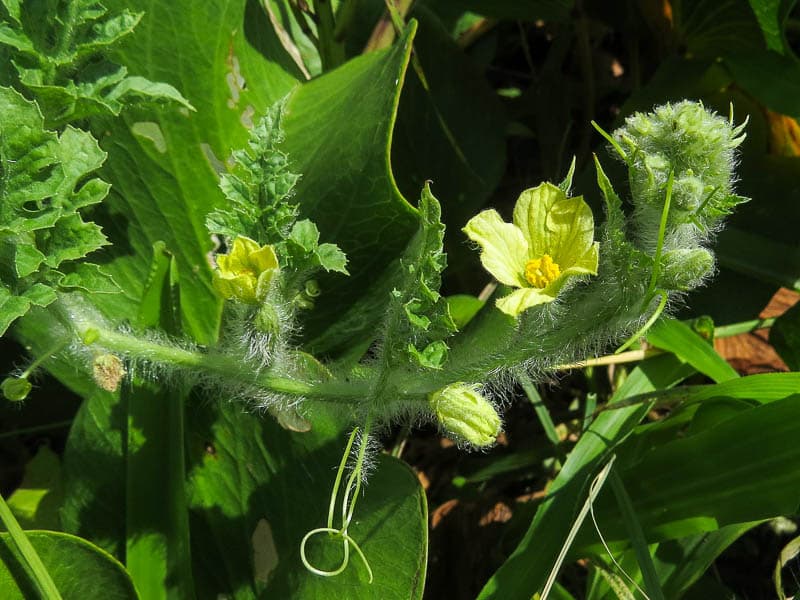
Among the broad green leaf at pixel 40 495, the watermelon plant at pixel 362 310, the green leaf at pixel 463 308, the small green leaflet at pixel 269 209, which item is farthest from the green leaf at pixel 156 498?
the green leaf at pixel 463 308

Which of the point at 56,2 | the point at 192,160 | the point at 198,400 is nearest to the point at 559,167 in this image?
the point at 192,160

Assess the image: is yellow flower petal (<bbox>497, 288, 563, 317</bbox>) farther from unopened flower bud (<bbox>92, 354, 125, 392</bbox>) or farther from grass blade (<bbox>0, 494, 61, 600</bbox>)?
grass blade (<bbox>0, 494, 61, 600</bbox>)

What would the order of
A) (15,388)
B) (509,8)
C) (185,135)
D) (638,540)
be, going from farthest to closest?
(509,8)
(185,135)
(638,540)
(15,388)

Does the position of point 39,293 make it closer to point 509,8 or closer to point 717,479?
point 717,479

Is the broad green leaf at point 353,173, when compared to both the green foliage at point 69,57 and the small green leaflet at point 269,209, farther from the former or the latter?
the green foliage at point 69,57

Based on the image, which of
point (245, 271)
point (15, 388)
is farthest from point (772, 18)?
point (15, 388)

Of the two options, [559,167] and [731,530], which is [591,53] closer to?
[559,167]

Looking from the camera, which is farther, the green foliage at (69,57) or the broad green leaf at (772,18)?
the broad green leaf at (772,18)
